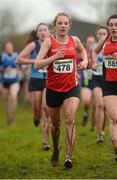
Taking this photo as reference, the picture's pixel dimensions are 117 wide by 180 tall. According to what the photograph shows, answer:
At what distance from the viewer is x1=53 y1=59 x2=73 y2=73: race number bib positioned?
331 inches

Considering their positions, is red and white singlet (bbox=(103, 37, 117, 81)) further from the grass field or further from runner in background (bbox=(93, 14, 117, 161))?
the grass field

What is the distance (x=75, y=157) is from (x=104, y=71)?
173 centimetres

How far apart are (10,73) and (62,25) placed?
7712 millimetres

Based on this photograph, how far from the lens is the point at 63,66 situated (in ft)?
27.6

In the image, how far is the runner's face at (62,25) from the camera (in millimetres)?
8539

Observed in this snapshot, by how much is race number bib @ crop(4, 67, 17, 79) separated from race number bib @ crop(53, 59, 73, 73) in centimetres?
763

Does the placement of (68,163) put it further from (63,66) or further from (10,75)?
(10,75)

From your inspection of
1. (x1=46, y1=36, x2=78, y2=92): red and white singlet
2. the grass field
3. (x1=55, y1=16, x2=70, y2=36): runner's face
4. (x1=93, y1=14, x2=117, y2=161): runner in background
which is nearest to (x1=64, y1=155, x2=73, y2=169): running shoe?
the grass field

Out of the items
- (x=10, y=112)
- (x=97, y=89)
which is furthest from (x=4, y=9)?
(x=97, y=89)

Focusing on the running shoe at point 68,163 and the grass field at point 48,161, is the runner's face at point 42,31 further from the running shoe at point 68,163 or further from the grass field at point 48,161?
the running shoe at point 68,163

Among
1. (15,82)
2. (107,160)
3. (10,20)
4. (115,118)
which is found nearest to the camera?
(115,118)

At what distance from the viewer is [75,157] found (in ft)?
31.9

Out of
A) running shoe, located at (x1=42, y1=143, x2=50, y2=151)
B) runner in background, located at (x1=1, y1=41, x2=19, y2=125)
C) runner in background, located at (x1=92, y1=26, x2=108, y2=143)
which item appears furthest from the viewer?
runner in background, located at (x1=1, y1=41, x2=19, y2=125)

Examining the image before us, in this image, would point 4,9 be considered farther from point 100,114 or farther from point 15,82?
point 100,114
